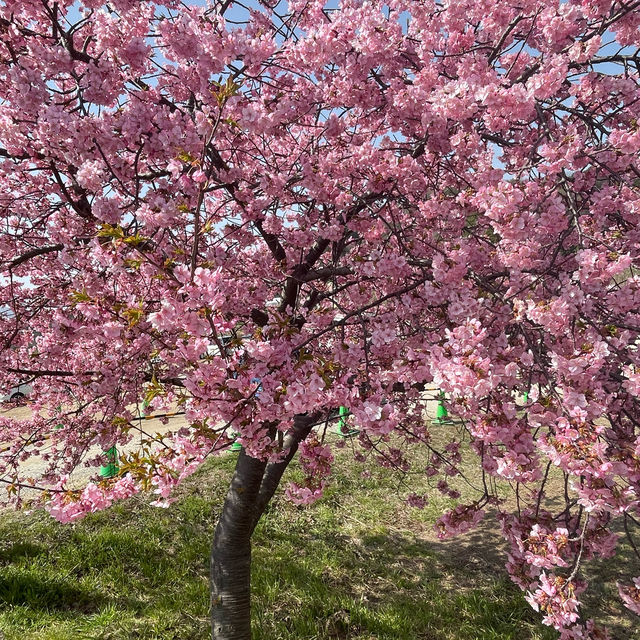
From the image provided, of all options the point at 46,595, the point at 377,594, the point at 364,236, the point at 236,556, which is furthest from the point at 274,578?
the point at 364,236

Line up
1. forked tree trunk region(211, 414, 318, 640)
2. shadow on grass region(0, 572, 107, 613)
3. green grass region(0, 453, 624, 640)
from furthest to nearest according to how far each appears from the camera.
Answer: shadow on grass region(0, 572, 107, 613) → green grass region(0, 453, 624, 640) → forked tree trunk region(211, 414, 318, 640)

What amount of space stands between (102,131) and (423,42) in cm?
239

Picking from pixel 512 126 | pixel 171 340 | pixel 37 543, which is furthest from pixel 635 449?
pixel 37 543

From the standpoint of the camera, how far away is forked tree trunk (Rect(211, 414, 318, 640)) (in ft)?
12.8

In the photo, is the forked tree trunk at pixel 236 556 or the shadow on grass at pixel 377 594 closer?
the forked tree trunk at pixel 236 556

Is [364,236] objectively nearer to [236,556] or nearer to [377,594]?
[236,556]

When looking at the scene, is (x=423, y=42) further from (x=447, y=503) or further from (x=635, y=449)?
(x=447, y=503)

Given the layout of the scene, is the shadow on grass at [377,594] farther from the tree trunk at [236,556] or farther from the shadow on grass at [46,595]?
the shadow on grass at [46,595]

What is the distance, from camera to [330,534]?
249 inches

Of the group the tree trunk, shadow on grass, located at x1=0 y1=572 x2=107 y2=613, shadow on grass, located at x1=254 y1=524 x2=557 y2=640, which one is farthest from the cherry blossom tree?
shadow on grass, located at x1=0 y1=572 x2=107 y2=613

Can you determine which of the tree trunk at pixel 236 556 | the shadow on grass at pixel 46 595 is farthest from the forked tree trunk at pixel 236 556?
the shadow on grass at pixel 46 595

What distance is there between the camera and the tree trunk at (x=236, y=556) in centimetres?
393

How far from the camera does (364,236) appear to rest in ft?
10.8

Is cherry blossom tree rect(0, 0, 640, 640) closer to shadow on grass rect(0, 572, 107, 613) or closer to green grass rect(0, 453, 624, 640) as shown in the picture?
green grass rect(0, 453, 624, 640)
